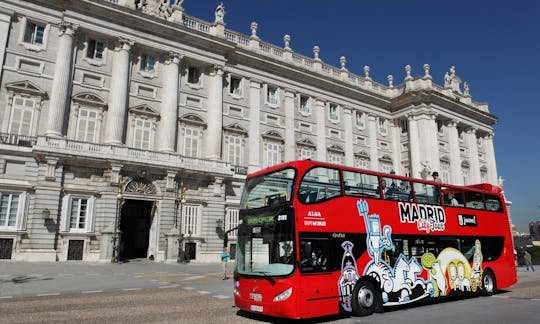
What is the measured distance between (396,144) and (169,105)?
2784 centimetres

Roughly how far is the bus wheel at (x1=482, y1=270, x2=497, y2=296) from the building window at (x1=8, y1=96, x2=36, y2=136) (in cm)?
2599

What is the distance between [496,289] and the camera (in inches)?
555

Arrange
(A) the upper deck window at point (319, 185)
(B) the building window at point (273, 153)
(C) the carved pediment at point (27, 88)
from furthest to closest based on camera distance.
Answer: (B) the building window at point (273, 153), (C) the carved pediment at point (27, 88), (A) the upper deck window at point (319, 185)

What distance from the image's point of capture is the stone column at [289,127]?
3544cm

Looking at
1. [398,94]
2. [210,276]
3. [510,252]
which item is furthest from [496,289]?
[398,94]

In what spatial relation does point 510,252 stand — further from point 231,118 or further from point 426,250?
point 231,118

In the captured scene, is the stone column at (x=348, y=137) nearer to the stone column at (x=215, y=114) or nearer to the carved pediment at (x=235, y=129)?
the carved pediment at (x=235, y=129)

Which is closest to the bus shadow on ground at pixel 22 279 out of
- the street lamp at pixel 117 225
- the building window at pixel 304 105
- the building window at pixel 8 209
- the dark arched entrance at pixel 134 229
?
the street lamp at pixel 117 225

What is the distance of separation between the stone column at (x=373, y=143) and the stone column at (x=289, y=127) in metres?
10.9

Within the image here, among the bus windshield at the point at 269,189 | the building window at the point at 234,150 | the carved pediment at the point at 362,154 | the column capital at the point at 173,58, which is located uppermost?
the column capital at the point at 173,58

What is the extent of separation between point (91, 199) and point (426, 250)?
67.9ft

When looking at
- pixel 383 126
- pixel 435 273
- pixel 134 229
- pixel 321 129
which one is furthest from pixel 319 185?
pixel 383 126

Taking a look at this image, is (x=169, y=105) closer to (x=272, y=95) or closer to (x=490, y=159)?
(x=272, y=95)

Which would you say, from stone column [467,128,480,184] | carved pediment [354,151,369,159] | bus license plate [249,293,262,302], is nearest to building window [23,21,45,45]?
bus license plate [249,293,262,302]
